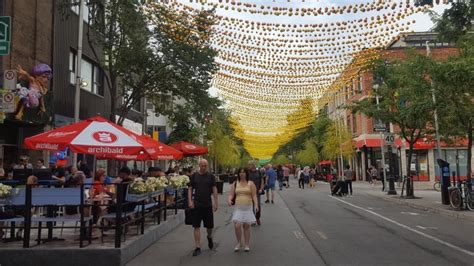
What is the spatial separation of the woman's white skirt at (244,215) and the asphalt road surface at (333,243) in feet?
2.07

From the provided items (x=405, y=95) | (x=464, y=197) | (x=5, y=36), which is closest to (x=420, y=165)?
(x=405, y=95)

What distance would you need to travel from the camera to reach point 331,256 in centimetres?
914

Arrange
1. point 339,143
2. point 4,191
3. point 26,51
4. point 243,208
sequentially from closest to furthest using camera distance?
point 4,191 < point 243,208 < point 26,51 < point 339,143

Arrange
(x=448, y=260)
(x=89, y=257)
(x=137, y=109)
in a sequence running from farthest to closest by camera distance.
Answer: (x=137, y=109) < (x=448, y=260) < (x=89, y=257)

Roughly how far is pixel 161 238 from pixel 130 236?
176 centimetres

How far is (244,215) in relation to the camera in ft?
31.9

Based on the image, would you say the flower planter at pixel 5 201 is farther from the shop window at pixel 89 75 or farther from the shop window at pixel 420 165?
the shop window at pixel 420 165

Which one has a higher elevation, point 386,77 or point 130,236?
point 386,77

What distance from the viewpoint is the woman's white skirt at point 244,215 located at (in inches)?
380

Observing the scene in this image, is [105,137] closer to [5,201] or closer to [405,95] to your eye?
[5,201]

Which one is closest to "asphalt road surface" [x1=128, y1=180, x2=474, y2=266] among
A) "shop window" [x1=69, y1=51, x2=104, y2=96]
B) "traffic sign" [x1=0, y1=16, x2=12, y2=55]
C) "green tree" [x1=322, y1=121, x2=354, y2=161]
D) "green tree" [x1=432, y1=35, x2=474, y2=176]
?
"traffic sign" [x1=0, y1=16, x2=12, y2=55]

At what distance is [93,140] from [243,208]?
3.23 m

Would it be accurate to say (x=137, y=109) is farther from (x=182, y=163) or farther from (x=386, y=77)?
(x=386, y=77)

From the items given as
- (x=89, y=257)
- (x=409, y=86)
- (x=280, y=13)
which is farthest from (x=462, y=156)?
(x=89, y=257)
